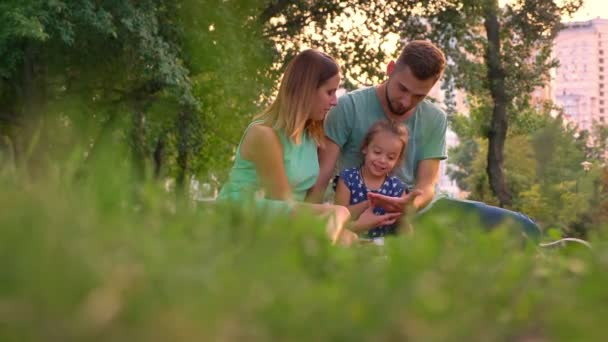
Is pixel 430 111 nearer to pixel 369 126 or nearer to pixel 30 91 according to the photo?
pixel 369 126

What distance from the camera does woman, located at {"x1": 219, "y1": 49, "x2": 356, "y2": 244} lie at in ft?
19.6

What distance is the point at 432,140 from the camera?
24.8 ft

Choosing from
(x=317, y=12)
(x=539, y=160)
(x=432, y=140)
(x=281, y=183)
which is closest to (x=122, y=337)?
(x=281, y=183)

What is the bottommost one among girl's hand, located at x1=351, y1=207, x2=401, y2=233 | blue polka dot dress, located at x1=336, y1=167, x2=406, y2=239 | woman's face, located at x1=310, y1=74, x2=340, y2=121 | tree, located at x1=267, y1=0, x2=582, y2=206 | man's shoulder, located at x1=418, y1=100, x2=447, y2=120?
girl's hand, located at x1=351, y1=207, x2=401, y2=233

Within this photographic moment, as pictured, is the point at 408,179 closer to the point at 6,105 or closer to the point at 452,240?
the point at 452,240

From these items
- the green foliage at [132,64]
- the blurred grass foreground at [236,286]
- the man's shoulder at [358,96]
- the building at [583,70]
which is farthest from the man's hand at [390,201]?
the building at [583,70]

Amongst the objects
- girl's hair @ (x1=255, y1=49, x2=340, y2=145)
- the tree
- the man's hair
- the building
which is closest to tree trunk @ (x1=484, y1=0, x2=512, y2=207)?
the tree

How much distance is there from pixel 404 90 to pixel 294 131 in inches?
49.2

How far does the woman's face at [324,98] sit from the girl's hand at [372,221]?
25.6 inches

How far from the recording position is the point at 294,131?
20.3 feet

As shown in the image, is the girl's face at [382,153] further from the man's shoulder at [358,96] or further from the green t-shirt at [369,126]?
the man's shoulder at [358,96]

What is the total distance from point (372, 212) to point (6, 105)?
18230 mm

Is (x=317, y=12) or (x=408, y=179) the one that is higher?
(x=317, y=12)

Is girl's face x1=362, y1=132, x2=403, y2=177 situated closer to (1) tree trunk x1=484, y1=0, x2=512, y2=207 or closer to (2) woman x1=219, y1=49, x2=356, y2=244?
(2) woman x1=219, y1=49, x2=356, y2=244
